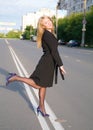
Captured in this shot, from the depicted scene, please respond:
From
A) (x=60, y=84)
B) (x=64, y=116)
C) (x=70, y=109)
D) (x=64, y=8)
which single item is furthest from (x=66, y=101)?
(x=64, y=8)

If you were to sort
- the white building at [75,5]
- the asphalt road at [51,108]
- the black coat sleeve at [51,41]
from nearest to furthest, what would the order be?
the asphalt road at [51,108] < the black coat sleeve at [51,41] < the white building at [75,5]

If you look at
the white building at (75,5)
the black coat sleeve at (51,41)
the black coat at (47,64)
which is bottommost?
the white building at (75,5)

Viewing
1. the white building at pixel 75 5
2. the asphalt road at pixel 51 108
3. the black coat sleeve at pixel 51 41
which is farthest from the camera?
the white building at pixel 75 5

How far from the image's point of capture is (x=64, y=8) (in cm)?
17650

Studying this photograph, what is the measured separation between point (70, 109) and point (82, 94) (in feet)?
8.11

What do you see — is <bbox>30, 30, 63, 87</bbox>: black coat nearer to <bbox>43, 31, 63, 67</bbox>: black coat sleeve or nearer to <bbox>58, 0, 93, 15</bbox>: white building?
<bbox>43, 31, 63, 67</bbox>: black coat sleeve

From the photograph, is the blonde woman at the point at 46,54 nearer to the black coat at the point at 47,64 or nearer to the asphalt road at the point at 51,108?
the black coat at the point at 47,64

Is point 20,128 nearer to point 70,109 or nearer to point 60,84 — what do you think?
point 70,109

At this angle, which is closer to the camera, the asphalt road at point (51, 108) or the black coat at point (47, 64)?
the asphalt road at point (51, 108)

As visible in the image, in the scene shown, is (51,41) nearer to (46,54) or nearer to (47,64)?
(46,54)

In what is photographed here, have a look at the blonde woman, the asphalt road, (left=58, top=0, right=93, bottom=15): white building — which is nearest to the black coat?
the blonde woman

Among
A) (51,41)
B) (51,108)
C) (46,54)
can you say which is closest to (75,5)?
(51,108)

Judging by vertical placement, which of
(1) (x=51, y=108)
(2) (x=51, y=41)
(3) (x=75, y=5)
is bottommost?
(3) (x=75, y=5)

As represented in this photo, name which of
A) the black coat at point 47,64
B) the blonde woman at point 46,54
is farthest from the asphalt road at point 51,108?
the black coat at point 47,64
